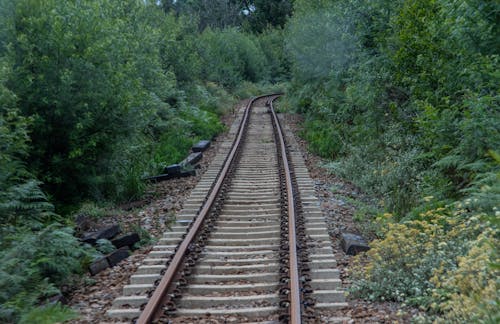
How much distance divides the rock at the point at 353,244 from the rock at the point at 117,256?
3.13 m

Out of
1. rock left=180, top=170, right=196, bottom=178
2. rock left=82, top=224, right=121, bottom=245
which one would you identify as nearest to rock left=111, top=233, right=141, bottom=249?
rock left=82, top=224, right=121, bottom=245

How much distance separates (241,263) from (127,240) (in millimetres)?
2093

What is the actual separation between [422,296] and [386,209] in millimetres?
3716

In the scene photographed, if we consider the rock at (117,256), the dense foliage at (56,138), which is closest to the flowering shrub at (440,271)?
the rock at (117,256)

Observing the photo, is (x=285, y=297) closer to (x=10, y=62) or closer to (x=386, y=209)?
(x=386, y=209)

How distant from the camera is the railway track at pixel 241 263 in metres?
5.35

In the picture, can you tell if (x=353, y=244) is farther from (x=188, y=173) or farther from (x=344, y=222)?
(x=188, y=173)

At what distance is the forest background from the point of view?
552 centimetres

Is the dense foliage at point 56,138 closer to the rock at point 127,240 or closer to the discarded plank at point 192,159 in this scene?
the discarded plank at point 192,159

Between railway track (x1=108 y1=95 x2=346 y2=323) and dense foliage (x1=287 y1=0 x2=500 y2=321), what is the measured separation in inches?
31.7

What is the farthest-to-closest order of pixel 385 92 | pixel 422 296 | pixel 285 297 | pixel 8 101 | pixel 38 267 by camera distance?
pixel 385 92 < pixel 8 101 < pixel 38 267 < pixel 285 297 < pixel 422 296

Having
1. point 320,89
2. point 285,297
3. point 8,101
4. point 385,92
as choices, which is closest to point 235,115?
point 320,89

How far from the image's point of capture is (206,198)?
1012 cm

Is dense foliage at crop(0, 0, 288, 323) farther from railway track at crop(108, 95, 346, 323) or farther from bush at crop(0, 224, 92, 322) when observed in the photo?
railway track at crop(108, 95, 346, 323)
